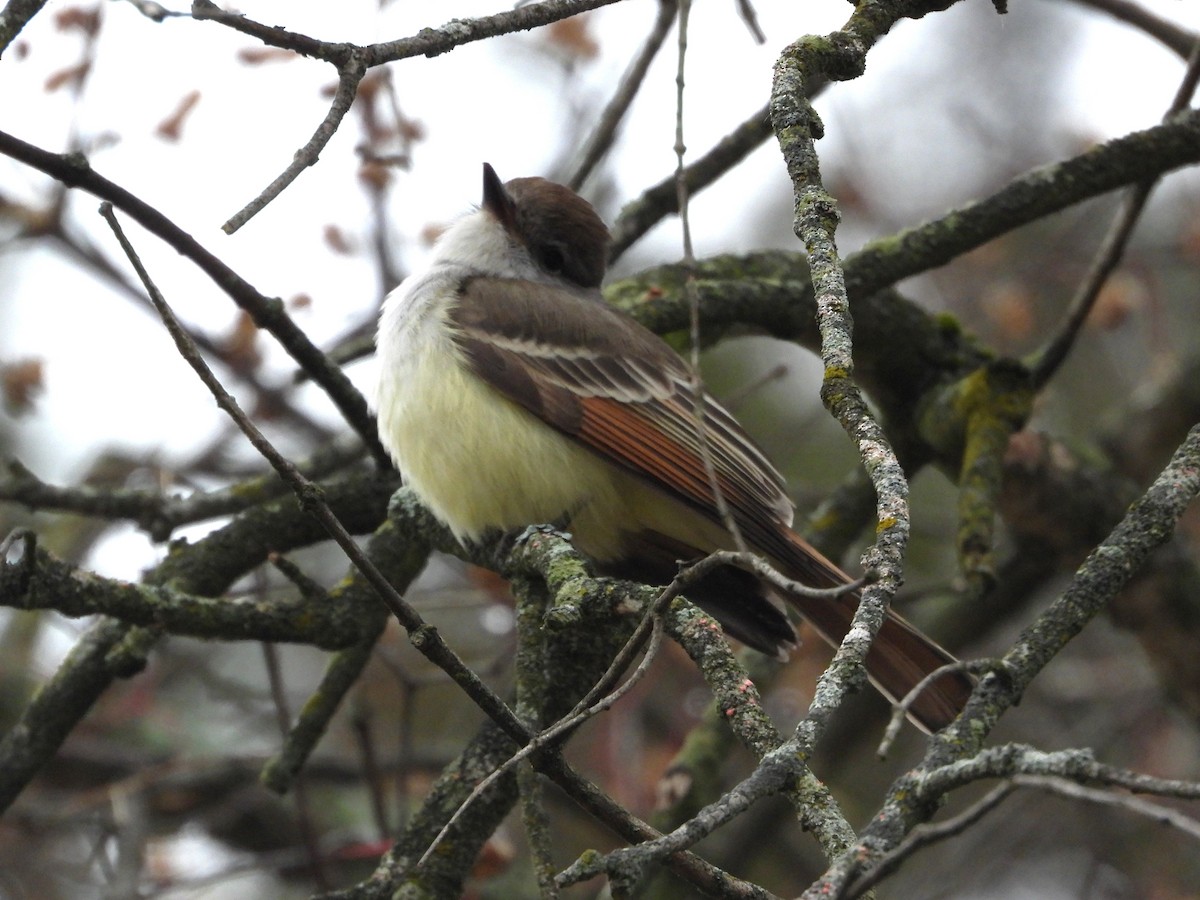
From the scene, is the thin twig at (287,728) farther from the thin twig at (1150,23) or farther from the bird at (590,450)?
the thin twig at (1150,23)

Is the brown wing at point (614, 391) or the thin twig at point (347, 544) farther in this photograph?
the brown wing at point (614, 391)

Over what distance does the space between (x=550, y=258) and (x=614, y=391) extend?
44.2 inches

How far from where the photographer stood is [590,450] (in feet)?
15.6

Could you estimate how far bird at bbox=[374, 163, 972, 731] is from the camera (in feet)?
14.8

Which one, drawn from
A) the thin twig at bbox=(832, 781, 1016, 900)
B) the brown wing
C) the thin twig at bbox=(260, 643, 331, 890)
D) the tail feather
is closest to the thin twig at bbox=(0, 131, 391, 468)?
the brown wing

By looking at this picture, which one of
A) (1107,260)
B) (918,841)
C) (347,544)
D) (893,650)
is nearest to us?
(918,841)

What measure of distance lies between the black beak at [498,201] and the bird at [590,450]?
0.48m

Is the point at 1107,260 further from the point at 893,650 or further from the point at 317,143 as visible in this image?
the point at 317,143

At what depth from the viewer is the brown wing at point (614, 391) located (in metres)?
4.67

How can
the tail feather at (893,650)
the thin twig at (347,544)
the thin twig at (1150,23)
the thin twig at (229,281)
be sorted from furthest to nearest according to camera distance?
the thin twig at (1150,23)
the tail feather at (893,650)
the thin twig at (229,281)
the thin twig at (347,544)

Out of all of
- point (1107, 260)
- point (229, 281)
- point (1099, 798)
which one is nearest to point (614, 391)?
point (229, 281)

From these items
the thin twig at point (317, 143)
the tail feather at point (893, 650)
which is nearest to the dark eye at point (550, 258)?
the tail feather at point (893, 650)

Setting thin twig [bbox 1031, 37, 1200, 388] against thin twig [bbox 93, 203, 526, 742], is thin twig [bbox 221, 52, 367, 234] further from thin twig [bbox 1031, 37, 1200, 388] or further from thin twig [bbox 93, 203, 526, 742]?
thin twig [bbox 1031, 37, 1200, 388]

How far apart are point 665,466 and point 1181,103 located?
7.93 ft
